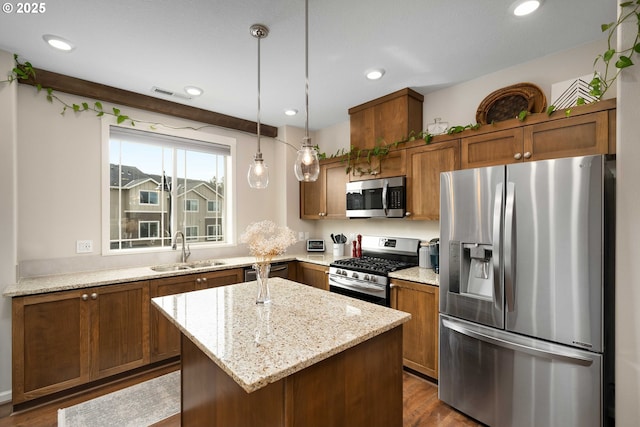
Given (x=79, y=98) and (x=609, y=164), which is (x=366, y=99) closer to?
(x=609, y=164)

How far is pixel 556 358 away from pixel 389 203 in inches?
70.9

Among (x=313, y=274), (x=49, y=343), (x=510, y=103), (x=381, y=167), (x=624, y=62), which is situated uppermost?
(x=510, y=103)

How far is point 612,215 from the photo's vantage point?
168 centimetres

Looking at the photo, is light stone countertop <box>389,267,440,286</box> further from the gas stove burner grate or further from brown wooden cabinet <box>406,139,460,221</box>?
brown wooden cabinet <box>406,139,460,221</box>

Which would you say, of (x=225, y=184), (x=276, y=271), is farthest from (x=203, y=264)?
(x=225, y=184)

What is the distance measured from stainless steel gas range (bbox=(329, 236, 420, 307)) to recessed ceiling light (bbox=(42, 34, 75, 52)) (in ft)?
9.41

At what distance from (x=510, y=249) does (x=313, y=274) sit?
2.20 metres

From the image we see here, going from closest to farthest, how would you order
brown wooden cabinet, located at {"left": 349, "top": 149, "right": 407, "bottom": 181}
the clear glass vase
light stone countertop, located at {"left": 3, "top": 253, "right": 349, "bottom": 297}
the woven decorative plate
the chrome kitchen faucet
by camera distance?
the clear glass vase < light stone countertop, located at {"left": 3, "top": 253, "right": 349, "bottom": 297} < the woven decorative plate < brown wooden cabinet, located at {"left": 349, "top": 149, "right": 407, "bottom": 181} < the chrome kitchen faucet

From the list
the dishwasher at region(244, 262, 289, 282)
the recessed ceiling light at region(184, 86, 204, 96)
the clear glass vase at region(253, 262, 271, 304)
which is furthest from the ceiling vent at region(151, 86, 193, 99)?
the clear glass vase at region(253, 262, 271, 304)

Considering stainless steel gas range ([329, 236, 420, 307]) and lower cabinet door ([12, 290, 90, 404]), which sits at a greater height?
stainless steel gas range ([329, 236, 420, 307])

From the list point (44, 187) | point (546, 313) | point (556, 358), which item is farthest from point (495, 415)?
point (44, 187)

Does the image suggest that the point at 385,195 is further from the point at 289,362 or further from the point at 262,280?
the point at 289,362

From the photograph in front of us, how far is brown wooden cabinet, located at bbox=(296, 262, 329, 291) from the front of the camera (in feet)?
11.3

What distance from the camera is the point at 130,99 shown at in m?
3.05
